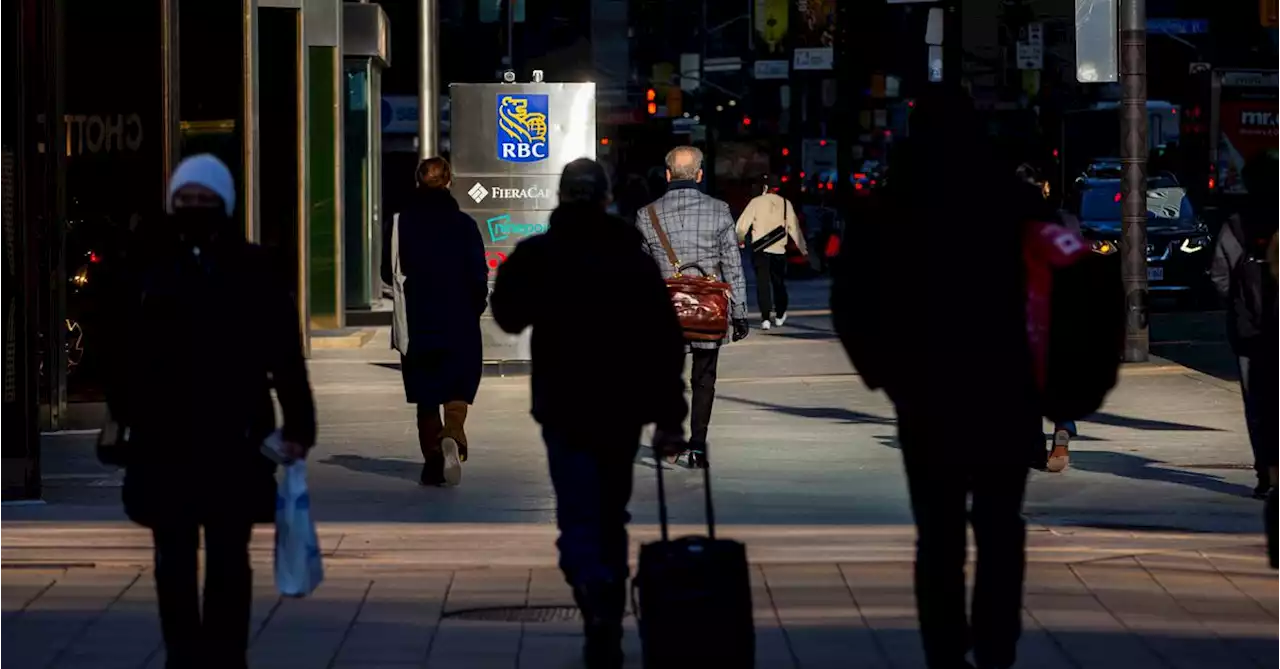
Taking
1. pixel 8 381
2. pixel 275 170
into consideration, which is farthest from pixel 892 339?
pixel 275 170

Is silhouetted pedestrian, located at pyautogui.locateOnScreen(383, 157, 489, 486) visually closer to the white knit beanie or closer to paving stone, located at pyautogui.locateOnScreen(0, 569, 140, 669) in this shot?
paving stone, located at pyautogui.locateOnScreen(0, 569, 140, 669)

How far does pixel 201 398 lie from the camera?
6.20 meters

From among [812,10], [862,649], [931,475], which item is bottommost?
[862,649]

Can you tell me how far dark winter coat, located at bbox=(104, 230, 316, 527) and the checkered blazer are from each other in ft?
21.8

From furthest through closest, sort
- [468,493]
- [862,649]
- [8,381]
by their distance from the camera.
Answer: [468,493]
[8,381]
[862,649]

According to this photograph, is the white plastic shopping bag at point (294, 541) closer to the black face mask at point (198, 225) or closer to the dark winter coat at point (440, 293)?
the black face mask at point (198, 225)

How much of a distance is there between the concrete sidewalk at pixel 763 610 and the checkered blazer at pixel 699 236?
9.60 ft

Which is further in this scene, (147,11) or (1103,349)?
(147,11)

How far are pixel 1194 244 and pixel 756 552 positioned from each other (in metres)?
20.5

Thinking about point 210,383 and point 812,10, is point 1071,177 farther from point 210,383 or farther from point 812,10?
point 210,383

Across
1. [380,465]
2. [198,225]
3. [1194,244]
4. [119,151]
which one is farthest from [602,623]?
[1194,244]

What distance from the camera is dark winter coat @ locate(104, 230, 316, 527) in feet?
20.3

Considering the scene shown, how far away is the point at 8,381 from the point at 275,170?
38.0 ft

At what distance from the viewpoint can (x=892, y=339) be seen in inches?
264
